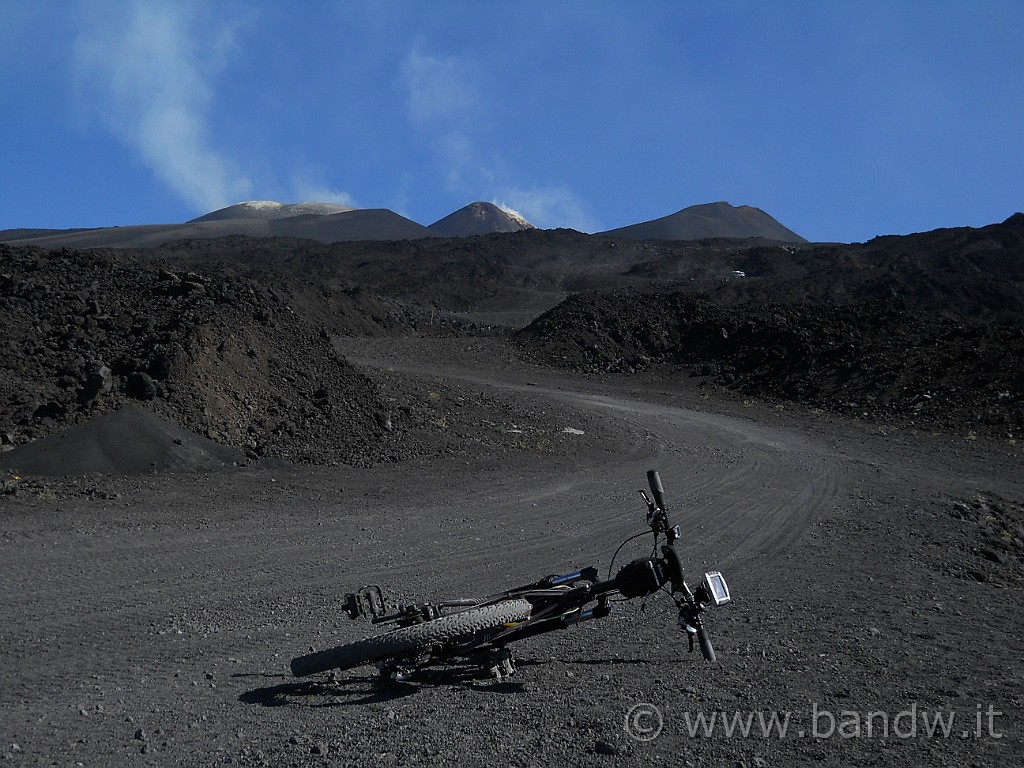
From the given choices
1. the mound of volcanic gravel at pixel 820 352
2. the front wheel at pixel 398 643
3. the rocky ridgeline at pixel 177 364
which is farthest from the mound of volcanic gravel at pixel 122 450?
the mound of volcanic gravel at pixel 820 352

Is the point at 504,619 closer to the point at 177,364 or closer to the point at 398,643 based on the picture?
the point at 398,643

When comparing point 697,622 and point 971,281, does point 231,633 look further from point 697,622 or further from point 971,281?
point 971,281

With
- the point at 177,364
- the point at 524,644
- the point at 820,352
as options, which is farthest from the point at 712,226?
the point at 524,644

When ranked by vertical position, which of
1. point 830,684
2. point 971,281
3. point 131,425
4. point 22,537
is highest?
point 971,281

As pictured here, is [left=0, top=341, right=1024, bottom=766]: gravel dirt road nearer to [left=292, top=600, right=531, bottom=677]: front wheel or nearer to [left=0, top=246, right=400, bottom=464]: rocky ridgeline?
[left=292, top=600, right=531, bottom=677]: front wheel

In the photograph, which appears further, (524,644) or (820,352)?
(820,352)

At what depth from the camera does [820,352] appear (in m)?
26.5

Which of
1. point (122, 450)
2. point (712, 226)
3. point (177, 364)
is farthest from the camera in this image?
point (712, 226)

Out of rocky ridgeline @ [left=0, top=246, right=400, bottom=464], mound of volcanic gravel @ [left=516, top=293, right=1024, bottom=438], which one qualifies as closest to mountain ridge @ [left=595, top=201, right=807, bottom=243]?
mound of volcanic gravel @ [left=516, top=293, right=1024, bottom=438]

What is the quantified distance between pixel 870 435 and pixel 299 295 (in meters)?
25.4

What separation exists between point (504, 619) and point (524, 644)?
3.01ft

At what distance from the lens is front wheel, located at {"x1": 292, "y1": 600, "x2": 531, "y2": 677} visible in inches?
197

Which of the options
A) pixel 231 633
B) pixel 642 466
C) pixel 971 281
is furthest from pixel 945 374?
pixel 971 281

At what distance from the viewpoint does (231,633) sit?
6359 millimetres
